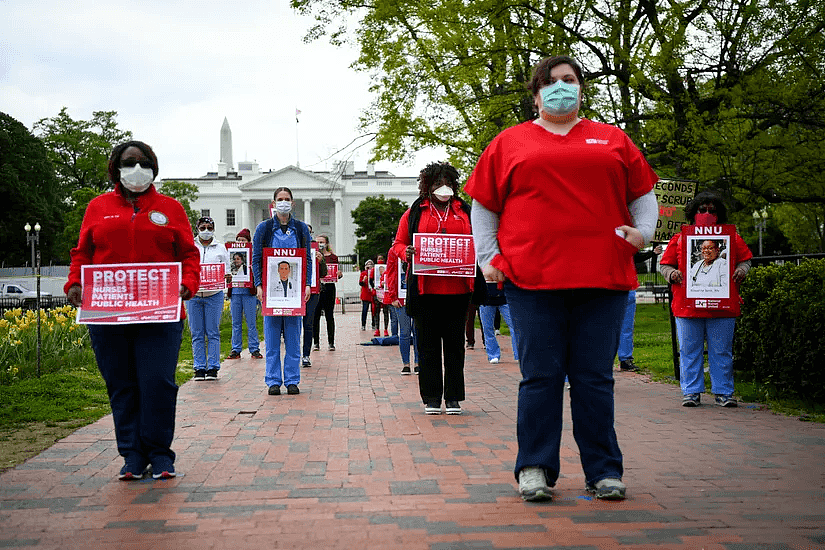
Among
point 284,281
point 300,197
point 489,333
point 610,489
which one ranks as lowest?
point 610,489

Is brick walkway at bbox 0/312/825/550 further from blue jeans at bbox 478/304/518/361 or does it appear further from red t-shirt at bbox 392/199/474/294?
blue jeans at bbox 478/304/518/361

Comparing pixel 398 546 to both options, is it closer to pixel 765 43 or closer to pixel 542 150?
pixel 542 150

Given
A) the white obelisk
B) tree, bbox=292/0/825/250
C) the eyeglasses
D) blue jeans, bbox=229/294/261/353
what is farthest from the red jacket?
the white obelisk

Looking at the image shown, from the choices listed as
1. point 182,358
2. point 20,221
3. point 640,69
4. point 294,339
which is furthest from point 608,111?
point 20,221

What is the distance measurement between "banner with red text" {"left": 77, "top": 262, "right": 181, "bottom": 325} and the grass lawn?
1193mm

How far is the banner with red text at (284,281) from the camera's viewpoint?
9.37m

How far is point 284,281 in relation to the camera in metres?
9.44

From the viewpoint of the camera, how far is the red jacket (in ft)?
17.2

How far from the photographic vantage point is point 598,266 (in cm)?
434

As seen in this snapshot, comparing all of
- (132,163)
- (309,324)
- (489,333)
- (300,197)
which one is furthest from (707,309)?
(300,197)

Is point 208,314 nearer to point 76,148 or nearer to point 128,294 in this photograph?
point 128,294

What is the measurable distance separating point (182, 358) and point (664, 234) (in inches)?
314

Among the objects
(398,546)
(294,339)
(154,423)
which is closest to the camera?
(398,546)

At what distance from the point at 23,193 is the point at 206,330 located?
183ft
